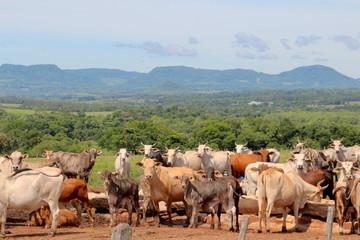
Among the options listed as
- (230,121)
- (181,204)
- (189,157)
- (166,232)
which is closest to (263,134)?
(230,121)

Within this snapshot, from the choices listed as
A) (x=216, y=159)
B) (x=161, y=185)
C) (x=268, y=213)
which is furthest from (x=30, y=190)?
(x=216, y=159)

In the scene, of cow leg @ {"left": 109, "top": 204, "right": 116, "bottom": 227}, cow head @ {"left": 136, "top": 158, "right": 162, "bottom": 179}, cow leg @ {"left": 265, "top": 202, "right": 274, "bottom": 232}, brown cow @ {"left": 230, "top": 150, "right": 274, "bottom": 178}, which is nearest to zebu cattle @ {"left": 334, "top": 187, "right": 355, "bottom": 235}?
cow leg @ {"left": 265, "top": 202, "right": 274, "bottom": 232}

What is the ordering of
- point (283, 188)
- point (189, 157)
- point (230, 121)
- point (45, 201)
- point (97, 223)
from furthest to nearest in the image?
point (230, 121)
point (189, 157)
point (97, 223)
point (283, 188)
point (45, 201)

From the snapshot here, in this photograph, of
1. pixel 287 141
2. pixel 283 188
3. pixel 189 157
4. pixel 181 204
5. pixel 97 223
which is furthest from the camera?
pixel 287 141

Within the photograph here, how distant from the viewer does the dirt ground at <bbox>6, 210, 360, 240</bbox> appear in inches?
521

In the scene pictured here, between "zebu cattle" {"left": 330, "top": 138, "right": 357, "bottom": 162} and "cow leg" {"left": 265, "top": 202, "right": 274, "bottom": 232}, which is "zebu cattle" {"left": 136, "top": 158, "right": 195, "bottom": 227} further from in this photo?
"zebu cattle" {"left": 330, "top": 138, "right": 357, "bottom": 162}

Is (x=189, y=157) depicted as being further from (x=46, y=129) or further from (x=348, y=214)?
(x=46, y=129)

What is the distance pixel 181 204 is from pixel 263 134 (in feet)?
161

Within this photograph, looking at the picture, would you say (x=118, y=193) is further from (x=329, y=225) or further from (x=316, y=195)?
(x=329, y=225)

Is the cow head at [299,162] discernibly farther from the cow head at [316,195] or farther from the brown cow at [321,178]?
the cow head at [316,195]

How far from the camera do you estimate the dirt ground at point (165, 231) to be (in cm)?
1323

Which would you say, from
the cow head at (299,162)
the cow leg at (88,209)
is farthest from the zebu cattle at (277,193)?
the cow head at (299,162)

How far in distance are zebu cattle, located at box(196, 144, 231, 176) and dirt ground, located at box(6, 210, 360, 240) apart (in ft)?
23.6

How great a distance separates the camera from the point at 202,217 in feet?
55.3
